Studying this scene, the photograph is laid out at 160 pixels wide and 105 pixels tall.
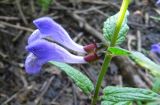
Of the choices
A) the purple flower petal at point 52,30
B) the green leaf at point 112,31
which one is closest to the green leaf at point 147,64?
the green leaf at point 112,31

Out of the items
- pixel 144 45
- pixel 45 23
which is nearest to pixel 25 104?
pixel 144 45

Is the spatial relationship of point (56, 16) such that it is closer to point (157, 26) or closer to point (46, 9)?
point (46, 9)

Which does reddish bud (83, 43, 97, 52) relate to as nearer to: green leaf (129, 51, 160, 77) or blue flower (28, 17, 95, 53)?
blue flower (28, 17, 95, 53)

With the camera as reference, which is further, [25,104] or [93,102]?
[25,104]

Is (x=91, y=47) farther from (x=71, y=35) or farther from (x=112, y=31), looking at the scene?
(x=71, y=35)

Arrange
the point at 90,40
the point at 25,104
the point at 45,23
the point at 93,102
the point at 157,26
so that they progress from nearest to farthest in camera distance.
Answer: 1. the point at 45,23
2. the point at 93,102
3. the point at 25,104
4. the point at 90,40
5. the point at 157,26

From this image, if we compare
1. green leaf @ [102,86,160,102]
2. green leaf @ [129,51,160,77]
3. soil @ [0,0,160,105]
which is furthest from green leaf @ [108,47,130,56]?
soil @ [0,0,160,105]
